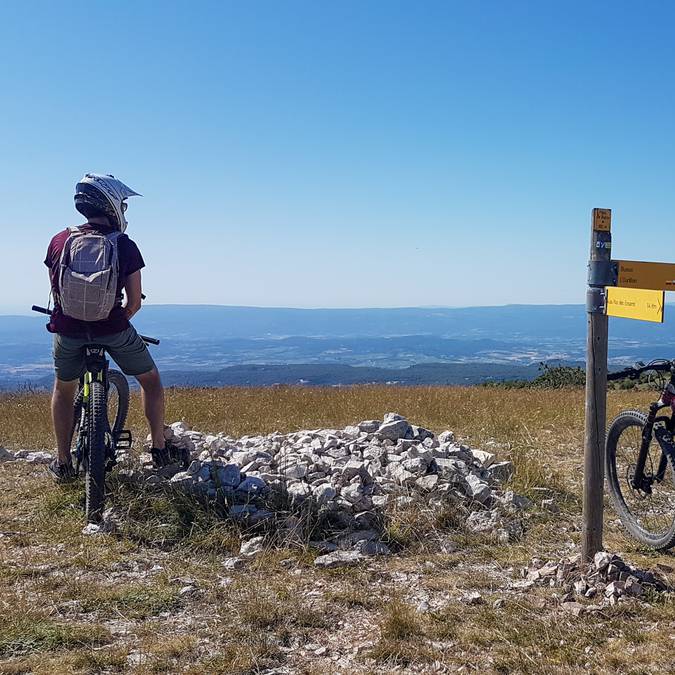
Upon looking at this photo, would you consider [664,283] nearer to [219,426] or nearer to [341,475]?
[341,475]

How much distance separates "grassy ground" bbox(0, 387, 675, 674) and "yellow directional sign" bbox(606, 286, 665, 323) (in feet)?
4.74

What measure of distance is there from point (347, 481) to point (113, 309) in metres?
2.21

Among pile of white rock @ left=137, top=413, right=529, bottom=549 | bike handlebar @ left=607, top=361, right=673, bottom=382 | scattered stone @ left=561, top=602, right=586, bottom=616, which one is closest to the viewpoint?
scattered stone @ left=561, top=602, right=586, bottom=616

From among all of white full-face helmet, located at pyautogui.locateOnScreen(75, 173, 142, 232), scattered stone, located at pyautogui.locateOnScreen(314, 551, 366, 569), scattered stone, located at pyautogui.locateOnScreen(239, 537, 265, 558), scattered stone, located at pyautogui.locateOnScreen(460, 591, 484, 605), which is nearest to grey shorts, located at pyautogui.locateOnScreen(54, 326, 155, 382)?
white full-face helmet, located at pyautogui.locateOnScreen(75, 173, 142, 232)

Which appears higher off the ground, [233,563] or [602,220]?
[602,220]

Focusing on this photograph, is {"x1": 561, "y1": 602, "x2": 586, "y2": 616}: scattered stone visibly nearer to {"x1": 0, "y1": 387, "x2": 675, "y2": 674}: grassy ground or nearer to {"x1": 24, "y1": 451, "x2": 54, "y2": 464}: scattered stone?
{"x1": 0, "y1": 387, "x2": 675, "y2": 674}: grassy ground

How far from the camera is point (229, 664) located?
2689 millimetres

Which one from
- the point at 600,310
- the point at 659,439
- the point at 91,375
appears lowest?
the point at 659,439

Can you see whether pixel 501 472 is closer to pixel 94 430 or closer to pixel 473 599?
pixel 473 599

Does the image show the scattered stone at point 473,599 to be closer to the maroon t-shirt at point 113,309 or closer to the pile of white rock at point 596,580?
the pile of white rock at point 596,580

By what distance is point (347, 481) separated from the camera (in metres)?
5.08

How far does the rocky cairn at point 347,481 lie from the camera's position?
14.8ft

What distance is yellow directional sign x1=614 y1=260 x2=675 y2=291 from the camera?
334 centimetres

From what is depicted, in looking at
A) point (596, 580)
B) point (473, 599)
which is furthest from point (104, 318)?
point (596, 580)
